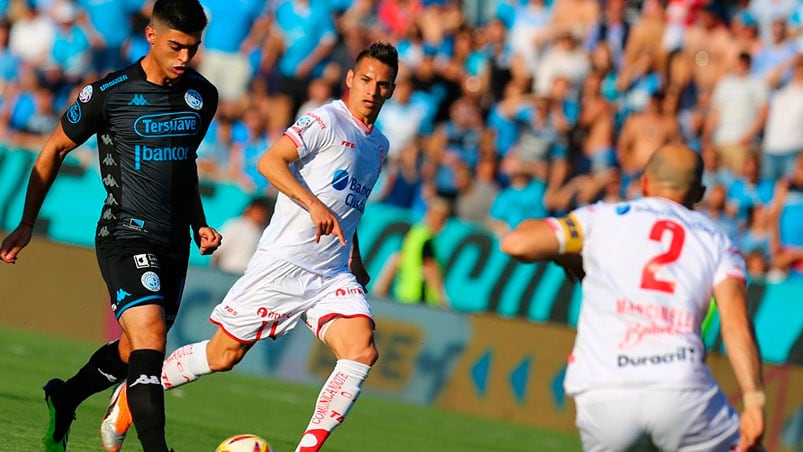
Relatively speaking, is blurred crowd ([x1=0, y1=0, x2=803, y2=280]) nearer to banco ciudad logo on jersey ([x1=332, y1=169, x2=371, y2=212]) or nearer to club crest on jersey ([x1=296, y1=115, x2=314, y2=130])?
banco ciudad logo on jersey ([x1=332, y1=169, x2=371, y2=212])

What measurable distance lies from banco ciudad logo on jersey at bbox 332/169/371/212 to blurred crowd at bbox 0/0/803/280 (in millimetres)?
8879

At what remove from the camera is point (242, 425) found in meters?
11.7

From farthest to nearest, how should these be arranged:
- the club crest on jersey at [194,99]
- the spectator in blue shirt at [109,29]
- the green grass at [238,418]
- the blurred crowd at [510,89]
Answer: the spectator in blue shirt at [109,29]
the blurred crowd at [510,89]
the green grass at [238,418]
the club crest on jersey at [194,99]

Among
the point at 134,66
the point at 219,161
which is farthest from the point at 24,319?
the point at 134,66

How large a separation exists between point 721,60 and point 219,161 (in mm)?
6908

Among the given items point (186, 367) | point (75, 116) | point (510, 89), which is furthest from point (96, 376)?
point (510, 89)

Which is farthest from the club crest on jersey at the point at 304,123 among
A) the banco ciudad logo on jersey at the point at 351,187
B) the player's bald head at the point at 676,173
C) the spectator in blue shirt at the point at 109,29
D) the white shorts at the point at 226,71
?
the spectator in blue shirt at the point at 109,29

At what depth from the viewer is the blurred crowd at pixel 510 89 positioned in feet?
60.1

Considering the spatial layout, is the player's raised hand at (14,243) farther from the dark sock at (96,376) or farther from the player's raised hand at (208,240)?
the player's raised hand at (208,240)

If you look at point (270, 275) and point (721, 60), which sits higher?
point (721, 60)

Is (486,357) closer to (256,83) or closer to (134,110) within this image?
(256,83)

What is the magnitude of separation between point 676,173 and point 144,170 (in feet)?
10.5

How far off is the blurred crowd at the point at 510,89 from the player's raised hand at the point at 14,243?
33.7 feet

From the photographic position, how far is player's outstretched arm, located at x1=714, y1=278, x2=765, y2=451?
19.2 feet
